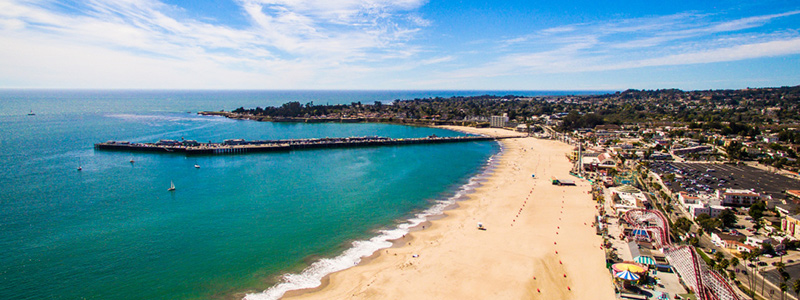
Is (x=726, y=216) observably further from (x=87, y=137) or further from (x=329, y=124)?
(x=329, y=124)

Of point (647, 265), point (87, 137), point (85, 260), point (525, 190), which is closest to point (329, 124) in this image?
point (87, 137)

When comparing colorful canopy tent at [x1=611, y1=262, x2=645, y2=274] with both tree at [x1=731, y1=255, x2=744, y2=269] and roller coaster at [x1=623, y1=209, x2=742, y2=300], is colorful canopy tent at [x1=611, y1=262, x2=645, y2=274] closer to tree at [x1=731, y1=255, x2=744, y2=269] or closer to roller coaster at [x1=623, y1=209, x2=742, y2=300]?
roller coaster at [x1=623, y1=209, x2=742, y2=300]

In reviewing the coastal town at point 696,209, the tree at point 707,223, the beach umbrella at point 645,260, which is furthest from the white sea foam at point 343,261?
the tree at point 707,223

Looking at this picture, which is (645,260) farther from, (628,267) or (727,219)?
(727,219)

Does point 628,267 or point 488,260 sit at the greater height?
point 628,267

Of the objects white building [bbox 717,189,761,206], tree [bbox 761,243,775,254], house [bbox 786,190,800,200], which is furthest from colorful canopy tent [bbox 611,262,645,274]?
house [bbox 786,190,800,200]

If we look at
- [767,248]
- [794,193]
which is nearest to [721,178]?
[794,193]
